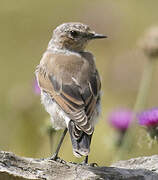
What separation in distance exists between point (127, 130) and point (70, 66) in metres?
1.69

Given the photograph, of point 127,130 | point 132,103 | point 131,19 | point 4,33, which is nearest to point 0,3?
point 4,33

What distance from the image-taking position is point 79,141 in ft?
24.2

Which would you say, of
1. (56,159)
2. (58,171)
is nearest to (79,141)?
(58,171)

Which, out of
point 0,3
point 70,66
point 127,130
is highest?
point 0,3

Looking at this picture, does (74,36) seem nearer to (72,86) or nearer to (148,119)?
(72,86)

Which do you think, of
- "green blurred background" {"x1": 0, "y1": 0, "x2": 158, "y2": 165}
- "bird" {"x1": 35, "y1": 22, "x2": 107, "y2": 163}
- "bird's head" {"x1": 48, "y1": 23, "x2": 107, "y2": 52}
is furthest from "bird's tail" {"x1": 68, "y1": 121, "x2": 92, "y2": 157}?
"green blurred background" {"x1": 0, "y1": 0, "x2": 158, "y2": 165}

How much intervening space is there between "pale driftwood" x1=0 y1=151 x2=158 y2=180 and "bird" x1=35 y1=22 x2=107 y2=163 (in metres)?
0.26

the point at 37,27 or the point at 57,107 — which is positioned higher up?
the point at 37,27

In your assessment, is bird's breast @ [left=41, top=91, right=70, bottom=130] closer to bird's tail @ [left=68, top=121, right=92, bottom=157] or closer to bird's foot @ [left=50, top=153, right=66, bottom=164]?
bird's tail @ [left=68, top=121, right=92, bottom=157]

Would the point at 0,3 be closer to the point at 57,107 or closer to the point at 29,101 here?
the point at 29,101

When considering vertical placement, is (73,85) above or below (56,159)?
above

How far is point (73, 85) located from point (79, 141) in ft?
2.89

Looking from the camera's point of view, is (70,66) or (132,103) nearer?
(70,66)

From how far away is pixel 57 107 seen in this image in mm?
7949
